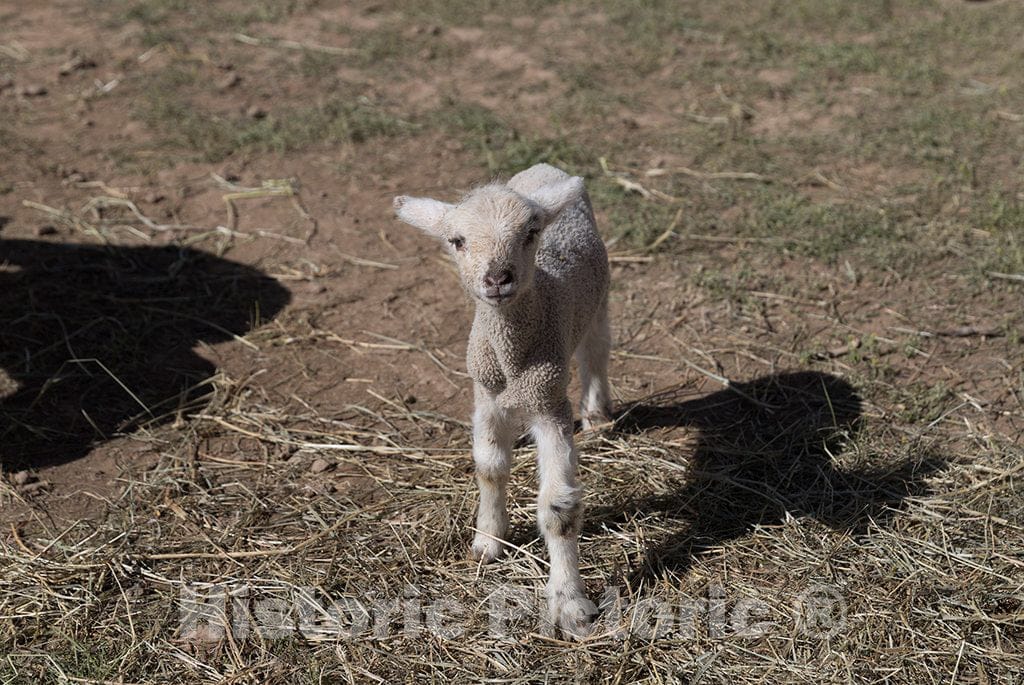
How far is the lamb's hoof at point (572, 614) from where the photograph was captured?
4.53 metres

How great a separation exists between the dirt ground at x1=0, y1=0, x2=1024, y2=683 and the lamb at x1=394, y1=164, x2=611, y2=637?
309 millimetres

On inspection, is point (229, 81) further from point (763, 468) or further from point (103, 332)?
point (763, 468)

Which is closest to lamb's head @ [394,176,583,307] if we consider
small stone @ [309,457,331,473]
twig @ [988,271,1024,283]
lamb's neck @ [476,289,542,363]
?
lamb's neck @ [476,289,542,363]

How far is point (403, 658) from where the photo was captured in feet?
14.5

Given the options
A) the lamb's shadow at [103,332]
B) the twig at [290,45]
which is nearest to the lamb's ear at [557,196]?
the lamb's shadow at [103,332]

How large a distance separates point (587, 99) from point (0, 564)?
20.9ft

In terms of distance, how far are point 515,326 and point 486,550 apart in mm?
1146

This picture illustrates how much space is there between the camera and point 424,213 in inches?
172

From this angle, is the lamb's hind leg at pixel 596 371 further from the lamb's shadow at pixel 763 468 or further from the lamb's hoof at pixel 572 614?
the lamb's hoof at pixel 572 614

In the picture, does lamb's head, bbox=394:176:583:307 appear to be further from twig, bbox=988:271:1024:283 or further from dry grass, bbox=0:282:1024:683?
twig, bbox=988:271:1024:283

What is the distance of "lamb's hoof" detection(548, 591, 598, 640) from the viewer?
4527 mm

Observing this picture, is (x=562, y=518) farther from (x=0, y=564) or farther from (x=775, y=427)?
(x=0, y=564)

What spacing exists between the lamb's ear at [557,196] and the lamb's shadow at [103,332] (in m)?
2.77

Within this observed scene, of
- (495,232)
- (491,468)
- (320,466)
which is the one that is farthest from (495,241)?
(320,466)
